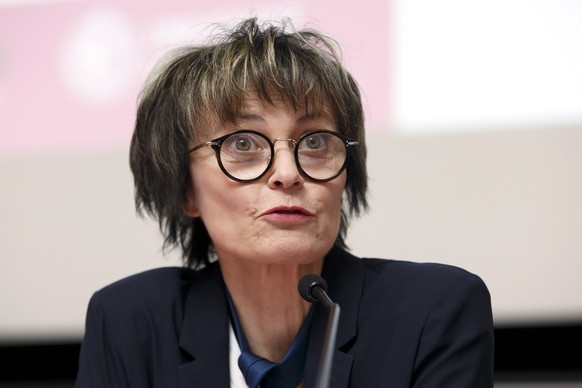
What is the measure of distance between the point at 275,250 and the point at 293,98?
1.07ft

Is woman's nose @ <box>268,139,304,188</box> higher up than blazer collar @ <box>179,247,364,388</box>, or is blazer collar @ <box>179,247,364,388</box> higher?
woman's nose @ <box>268,139,304,188</box>

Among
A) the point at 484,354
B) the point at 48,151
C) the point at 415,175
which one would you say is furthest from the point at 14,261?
the point at 484,354

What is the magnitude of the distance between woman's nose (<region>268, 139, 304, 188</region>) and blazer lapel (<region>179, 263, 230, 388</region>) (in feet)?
1.23

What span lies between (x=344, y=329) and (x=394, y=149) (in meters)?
1.46

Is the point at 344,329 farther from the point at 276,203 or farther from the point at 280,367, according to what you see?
the point at 276,203

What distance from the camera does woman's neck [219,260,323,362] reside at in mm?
1943

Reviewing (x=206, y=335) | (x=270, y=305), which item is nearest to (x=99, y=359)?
(x=206, y=335)

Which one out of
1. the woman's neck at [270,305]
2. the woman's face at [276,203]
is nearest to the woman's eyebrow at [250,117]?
the woman's face at [276,203]

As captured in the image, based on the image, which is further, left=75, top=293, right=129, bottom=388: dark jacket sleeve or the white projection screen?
the white projection screen

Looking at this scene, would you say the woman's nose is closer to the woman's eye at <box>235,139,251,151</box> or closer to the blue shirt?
the woman's eye at <box>235,139,251,151</box>

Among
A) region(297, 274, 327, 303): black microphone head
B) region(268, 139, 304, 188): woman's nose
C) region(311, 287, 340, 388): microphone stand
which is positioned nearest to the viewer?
region(311, 287, 340, 388): microphone stand

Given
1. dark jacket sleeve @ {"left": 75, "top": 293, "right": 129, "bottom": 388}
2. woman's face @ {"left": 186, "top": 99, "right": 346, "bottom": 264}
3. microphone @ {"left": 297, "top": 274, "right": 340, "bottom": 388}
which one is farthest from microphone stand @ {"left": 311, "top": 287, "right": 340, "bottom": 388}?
dark jacket sleeve @ {"left": 75, "top": 293, "right": 129, "bottom": 388}

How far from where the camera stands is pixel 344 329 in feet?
6.11

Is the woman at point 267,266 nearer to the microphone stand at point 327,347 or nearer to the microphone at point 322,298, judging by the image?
the microphone at point 322,298
